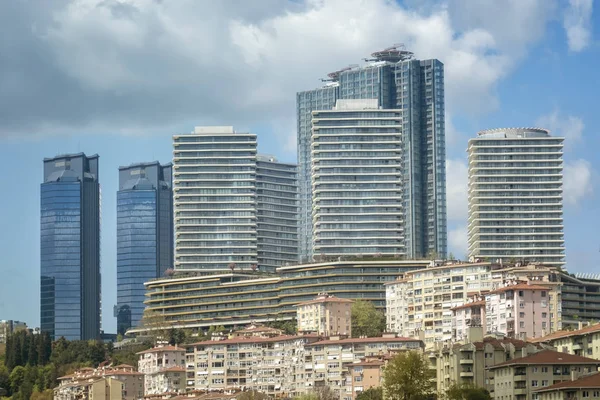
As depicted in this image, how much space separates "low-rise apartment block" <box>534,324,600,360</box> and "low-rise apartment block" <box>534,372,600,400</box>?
19.2m

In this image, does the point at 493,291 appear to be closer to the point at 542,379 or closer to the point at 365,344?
the point at 365,344

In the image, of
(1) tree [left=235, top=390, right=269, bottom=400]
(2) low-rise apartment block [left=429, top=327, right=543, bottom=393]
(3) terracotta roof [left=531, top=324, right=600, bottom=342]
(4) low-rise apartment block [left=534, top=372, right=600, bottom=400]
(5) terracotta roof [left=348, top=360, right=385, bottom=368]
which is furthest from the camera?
(1) tree [left=235, top=390, right=269, bottom=400]

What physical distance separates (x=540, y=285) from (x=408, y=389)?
52421 mm

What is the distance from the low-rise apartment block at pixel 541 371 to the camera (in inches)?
5364

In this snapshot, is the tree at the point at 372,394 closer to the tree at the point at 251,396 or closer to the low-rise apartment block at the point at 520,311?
the tree at the point at 251,396

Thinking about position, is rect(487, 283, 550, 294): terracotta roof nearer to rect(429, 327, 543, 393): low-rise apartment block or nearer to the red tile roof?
rect(429, 327, 543, 393): low-rise apartment block

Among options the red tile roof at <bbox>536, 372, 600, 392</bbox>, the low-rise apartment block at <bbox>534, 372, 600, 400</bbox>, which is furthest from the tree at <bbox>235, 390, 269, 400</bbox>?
the red tile roof at <bbox>536, 372, 600, 392</bbox>

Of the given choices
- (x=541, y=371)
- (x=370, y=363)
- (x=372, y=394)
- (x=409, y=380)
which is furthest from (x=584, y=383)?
(x=370, y=363)

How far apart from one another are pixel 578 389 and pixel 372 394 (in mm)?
42705

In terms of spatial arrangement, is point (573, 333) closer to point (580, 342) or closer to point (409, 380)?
point (580, 342)

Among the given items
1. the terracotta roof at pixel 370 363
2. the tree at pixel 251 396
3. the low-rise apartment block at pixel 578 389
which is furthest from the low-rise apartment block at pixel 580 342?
the tree at pixel 251 396

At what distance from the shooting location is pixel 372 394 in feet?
542

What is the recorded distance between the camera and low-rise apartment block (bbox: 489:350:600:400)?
136 meters

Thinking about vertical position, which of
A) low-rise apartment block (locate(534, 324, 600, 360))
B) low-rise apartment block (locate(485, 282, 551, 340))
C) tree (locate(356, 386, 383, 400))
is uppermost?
low-rise apartment block (locate(485, 282, 551, 340))
